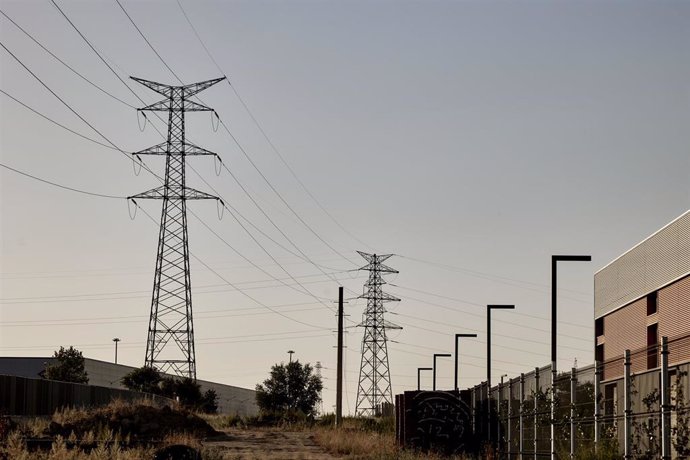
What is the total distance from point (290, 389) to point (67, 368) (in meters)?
27.4

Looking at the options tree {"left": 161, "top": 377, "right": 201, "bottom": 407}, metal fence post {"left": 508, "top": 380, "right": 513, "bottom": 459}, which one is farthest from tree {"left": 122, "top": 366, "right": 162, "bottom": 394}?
metal fence post {"left": 508, "top": 380, "right": 513, "bottom": 459}

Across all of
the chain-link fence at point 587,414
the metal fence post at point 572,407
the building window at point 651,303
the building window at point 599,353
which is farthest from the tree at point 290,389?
the metal fence post at point 572,407

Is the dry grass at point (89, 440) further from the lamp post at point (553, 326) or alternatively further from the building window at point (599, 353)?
the building window at point (599, 353)

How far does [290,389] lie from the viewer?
11106cm

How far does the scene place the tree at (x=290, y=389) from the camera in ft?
363

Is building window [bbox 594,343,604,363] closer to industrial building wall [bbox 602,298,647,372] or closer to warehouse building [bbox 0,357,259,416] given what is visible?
industrial building wall [bbox 602,298,647,372]

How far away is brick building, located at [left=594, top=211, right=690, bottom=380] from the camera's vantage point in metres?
54.3

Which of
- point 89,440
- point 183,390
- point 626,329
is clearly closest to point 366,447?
point 89,440

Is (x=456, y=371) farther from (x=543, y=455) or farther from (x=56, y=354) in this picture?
(x=56, y=354)

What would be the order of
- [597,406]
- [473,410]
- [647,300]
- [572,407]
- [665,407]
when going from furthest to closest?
[647,300] < [473,410] < [572,407] < [597,406] < [665,407]

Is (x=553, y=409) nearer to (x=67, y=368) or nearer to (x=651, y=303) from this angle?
(x=651, y=303)

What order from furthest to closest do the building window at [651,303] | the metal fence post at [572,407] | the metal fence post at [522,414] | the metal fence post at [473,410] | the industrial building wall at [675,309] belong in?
the building window at [651,303], the industrial building wall at [675,309], the metal fence post at [473,410], the metal fence post at [522,414], the metal fence post at [572,407]

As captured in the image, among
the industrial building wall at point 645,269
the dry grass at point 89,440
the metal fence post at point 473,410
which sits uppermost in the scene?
the industrial building wall at point 645,269

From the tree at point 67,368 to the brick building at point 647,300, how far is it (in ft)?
130
